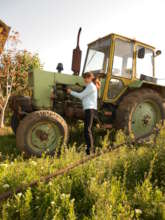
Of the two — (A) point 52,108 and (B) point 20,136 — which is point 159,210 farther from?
(A) point 52,108

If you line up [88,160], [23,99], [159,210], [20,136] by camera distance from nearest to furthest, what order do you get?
[159,210]
[88,160]
[20,136]
[23,99]

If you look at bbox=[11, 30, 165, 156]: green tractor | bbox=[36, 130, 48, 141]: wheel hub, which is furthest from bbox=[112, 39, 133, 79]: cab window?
bbox=[36, 130, 48, 141]: wheel hub

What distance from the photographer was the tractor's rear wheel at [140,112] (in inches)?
181

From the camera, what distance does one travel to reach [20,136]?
3715 millimetres

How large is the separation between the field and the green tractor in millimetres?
1456

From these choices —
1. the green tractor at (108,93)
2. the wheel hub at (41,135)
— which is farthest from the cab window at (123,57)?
the wheel hub at (41,135)

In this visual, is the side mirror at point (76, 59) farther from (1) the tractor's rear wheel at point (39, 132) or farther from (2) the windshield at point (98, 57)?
(1) the tractor's rear wheel at point (39, 132)

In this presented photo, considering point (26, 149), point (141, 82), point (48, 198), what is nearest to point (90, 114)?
point (26, 149)

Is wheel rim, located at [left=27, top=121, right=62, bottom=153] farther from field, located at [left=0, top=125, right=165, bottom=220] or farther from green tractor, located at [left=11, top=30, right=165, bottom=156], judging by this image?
field, located at [left=0, top=125, right=165, bottom=220]

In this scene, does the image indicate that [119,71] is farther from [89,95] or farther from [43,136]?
[43,136]

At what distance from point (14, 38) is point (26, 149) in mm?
5701

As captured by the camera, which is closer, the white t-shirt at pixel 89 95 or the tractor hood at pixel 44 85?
the white t-shirt at pixel 89 95

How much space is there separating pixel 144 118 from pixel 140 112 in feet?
0.59

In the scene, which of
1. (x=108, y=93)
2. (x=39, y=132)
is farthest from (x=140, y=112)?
(x=39, y=132)
